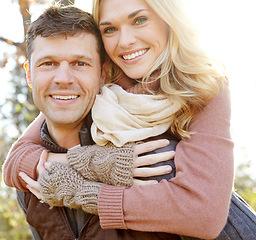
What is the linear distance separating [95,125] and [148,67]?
559mm

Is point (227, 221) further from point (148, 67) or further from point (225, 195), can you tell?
point (148, 67)

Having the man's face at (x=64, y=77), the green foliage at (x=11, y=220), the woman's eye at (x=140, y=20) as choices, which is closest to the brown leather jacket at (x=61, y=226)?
the man's face at (x=64, y=77)

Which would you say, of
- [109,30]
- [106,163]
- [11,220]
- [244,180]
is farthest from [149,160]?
[11,220]

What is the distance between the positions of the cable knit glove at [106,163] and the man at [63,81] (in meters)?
0.26

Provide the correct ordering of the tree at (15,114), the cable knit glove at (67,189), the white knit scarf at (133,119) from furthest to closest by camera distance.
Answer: the tree at (15,114) < the white knit scarf at (133,119) < the cable knit glove at (67,189)

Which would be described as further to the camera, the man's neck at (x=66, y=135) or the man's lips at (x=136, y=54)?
the man's neck at (x=66, y=135)

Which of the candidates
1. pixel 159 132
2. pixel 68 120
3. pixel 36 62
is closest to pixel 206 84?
pixel 159 132

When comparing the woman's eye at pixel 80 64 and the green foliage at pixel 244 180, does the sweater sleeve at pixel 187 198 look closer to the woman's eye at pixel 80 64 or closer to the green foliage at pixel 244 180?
the woman's eye at pixel 80 64

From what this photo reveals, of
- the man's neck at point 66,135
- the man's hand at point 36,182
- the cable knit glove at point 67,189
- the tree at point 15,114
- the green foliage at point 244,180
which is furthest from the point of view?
the green foliage at point 244,180

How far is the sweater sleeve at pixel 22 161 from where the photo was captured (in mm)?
2641

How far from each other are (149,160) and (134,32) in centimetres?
91

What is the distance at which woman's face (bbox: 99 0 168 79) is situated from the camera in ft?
8.42

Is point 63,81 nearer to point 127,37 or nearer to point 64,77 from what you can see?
point 64,77

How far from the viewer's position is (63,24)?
266 centimetres
